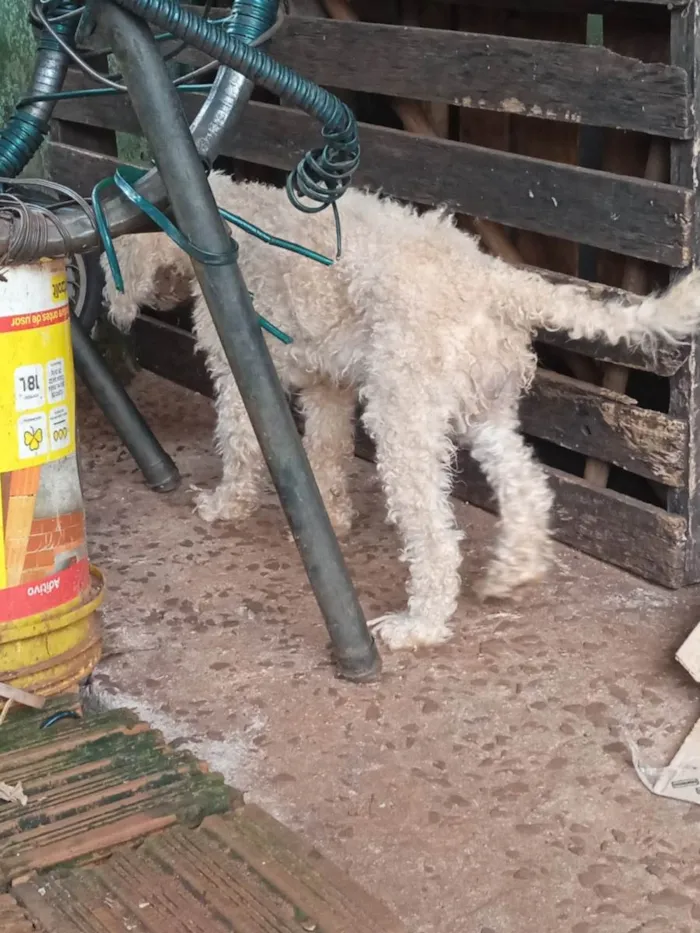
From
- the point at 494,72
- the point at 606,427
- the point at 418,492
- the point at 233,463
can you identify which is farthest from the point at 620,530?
the point at 494,72

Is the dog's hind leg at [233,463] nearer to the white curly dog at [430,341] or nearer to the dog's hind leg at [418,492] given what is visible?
the white curly dog at [430,341]

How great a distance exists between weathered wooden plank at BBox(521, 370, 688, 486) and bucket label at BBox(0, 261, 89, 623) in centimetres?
161

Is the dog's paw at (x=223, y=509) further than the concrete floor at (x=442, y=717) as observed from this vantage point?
Yes

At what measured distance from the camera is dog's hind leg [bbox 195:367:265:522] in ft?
13.4

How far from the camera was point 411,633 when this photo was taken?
11.0 feet

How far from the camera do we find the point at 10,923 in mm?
2066

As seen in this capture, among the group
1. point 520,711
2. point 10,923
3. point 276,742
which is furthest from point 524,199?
point 10,923

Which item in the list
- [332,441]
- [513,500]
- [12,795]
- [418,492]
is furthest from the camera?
[332,441]

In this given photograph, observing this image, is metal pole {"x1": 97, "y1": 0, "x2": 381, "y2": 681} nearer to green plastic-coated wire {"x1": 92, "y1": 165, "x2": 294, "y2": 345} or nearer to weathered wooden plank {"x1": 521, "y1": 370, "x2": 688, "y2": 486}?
green plastic-coated wire {"x1": 92, "y1": 165, "x2": 294, "y2": 345}

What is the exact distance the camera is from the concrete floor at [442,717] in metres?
2.44

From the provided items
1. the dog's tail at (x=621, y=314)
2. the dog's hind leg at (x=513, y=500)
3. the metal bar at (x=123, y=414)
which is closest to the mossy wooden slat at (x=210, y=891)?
the dog's hind leg at (x=513, y=500)

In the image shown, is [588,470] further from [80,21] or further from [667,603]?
[80,21]

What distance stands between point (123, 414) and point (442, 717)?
1.86 m

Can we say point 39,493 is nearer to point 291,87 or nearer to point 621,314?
point 291,87
